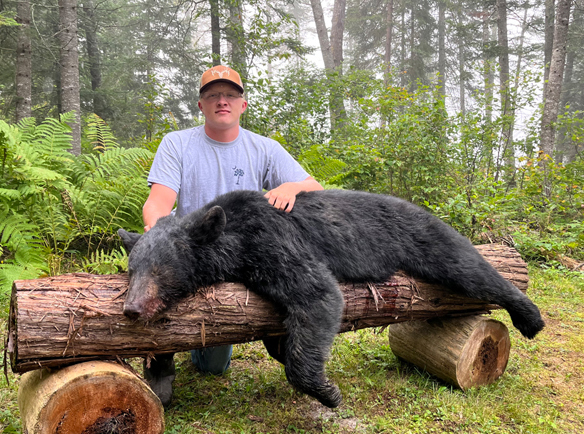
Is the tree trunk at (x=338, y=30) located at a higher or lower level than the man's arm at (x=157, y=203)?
higher

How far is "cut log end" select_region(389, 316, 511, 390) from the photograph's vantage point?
387 cm

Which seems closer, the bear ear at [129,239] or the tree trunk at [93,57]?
the bear ear at [129,239]

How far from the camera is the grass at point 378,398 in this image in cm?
337

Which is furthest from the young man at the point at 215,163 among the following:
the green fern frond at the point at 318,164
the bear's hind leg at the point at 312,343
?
the green fern frond at the point at 318,164

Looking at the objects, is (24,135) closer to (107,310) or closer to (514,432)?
(107,310)

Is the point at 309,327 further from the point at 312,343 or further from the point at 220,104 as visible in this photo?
the point at 220,104

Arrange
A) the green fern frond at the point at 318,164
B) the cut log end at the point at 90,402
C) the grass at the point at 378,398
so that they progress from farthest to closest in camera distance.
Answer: the green fern frond at the point at 318,164 < the grass at the point at 378,398 < the cut log end at the point at 90,402

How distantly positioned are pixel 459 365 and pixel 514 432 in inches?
26.8

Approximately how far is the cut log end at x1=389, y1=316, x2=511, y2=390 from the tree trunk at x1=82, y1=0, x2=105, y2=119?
1470 cm

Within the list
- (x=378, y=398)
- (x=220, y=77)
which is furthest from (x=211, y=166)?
(x=378, y=398)

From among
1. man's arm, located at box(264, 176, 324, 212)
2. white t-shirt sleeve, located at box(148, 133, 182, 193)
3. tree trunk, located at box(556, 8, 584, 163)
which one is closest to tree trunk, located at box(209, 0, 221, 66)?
white t-shirt sleeve, located at box(148, 133, 182, 193)

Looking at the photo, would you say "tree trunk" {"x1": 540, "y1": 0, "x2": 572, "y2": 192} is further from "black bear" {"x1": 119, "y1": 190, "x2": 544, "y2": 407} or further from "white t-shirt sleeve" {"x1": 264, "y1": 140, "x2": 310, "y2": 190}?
"white t-shirt sleeve" {"x1": 264, "y1": 140, "x2": 310, "y2": 190}

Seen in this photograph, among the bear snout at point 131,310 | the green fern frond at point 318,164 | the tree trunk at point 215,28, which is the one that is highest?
the tree trunk at point 215,28

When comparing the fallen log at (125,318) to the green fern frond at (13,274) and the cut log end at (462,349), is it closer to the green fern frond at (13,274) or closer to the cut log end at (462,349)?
the cut log end at (462,349)
